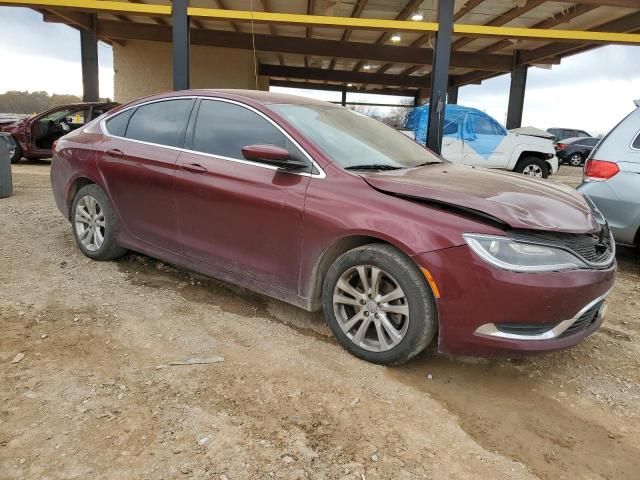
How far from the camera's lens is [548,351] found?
2.61m

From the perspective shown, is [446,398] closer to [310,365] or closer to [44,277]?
[310,365]

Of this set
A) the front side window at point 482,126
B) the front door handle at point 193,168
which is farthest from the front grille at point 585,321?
the front side window at point 482,126

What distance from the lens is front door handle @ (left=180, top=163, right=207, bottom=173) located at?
3580 millimetres

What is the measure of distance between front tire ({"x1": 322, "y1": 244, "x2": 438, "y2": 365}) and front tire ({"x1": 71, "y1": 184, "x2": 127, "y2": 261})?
2243mm

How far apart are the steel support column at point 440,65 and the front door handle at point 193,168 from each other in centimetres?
473

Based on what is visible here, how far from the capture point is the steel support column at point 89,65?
1355cm

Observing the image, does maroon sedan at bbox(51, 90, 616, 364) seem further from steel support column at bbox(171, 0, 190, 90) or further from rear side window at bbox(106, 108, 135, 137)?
steel support column at bbox(171, 0, 190, 90)

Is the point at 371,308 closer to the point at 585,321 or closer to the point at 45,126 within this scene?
the point at 585,321

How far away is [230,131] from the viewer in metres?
3.59

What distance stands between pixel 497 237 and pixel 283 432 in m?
1.41

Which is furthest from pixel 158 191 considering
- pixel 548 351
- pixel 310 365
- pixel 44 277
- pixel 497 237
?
pixel 548 351

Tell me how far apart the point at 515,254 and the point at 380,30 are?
19.5ft

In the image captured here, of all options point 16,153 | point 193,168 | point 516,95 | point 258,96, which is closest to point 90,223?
point 193,168

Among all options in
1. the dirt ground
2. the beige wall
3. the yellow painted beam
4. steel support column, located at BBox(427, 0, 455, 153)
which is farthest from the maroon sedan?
the beige wall
